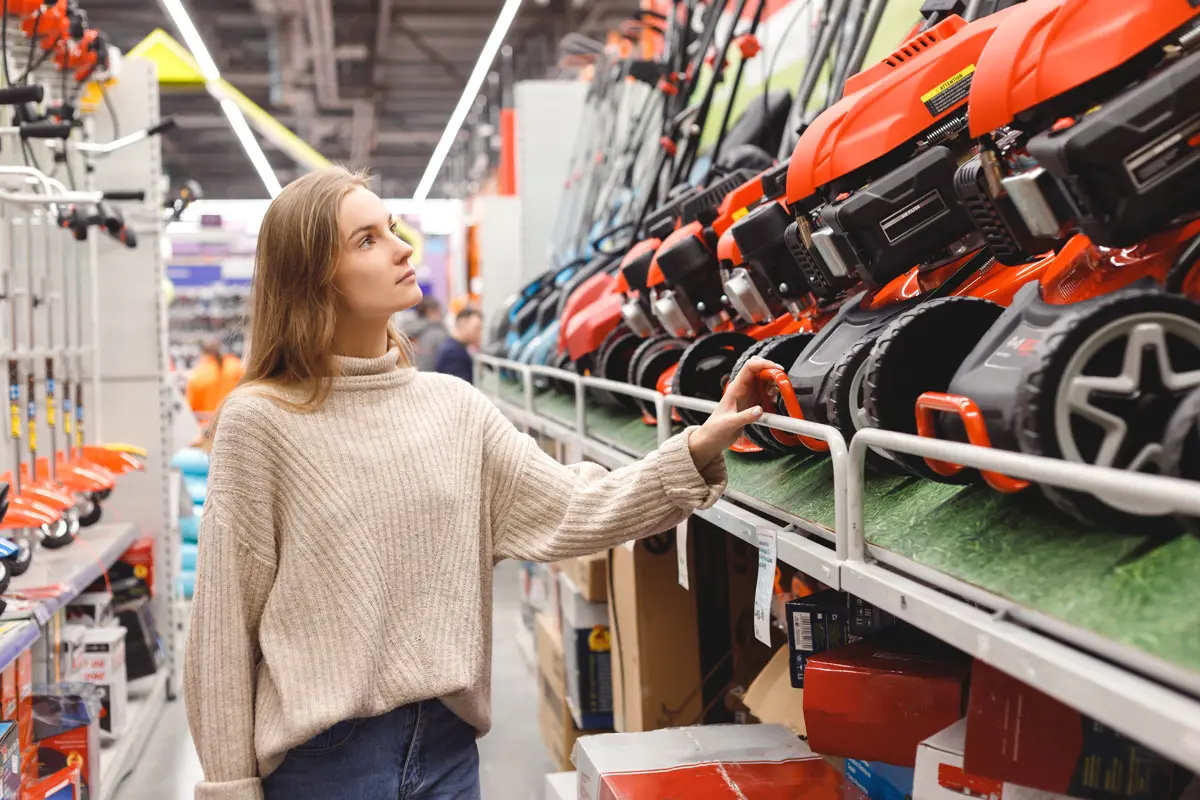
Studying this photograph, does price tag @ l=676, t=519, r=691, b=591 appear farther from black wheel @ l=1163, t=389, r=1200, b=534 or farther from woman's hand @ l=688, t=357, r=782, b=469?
black wheel @ l=1163, t=389, r=1200, b=534

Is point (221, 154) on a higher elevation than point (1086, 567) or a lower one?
higher

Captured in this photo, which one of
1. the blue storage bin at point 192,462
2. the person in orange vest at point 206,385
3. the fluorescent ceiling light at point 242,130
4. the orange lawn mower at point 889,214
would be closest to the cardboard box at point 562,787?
the orange lawn mower at point 889,214

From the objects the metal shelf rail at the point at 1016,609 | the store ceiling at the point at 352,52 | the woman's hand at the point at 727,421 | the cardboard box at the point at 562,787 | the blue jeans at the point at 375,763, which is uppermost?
the store ceiling at the point at 352,52

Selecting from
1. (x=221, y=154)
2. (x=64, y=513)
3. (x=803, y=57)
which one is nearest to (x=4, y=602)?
(x=64, y=513)

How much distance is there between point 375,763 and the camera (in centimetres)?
160

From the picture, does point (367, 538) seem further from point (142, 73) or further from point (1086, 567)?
point (142, 73)

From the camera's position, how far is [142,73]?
4.75 meters

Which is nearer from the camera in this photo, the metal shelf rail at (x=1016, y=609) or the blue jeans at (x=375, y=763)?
the metal shelf rail at (x=1016, y=609)

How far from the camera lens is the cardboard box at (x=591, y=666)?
11.0 ft

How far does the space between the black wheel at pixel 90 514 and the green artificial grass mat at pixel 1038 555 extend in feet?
10.4

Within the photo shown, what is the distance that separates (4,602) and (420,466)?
1399 mm

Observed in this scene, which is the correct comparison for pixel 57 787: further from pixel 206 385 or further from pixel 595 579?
pixel 206 385

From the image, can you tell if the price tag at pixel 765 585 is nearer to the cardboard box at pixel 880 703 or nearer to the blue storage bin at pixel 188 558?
the cardboard box at pixel 880 703

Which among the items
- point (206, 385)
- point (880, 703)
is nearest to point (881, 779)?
point (880, 703)
